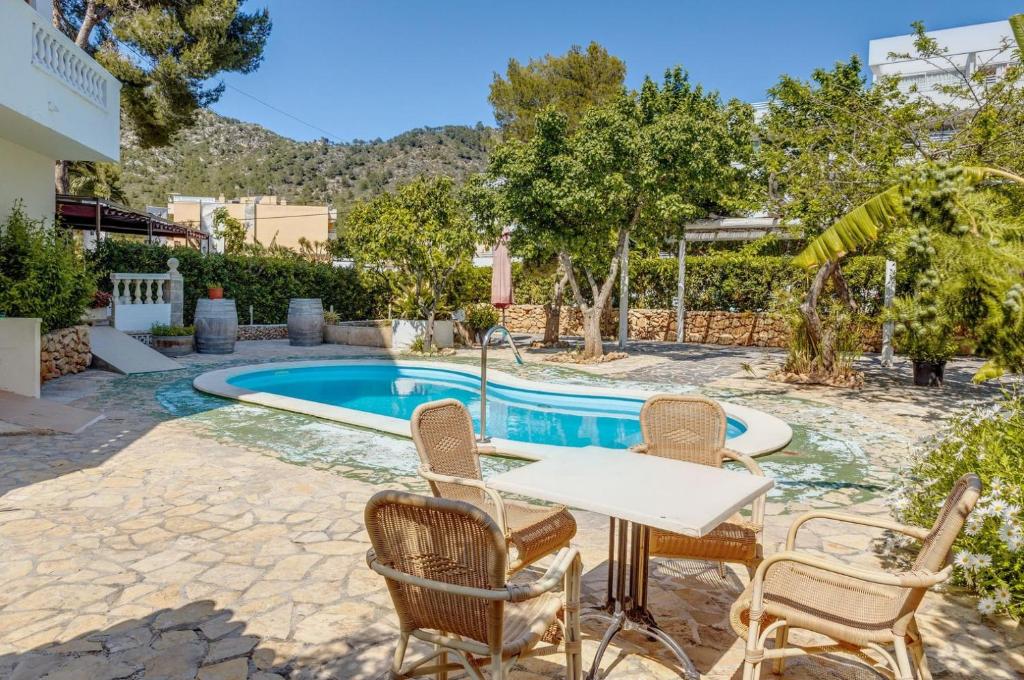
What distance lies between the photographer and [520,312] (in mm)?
24422

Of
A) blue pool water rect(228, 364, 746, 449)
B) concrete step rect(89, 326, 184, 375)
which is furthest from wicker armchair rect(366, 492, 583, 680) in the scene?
concrete step rect(89, 326, 184, 375)

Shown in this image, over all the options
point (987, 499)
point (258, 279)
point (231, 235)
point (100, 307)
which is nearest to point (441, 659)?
A: point (987, 499)

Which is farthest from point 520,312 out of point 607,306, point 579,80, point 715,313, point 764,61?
point 764,61

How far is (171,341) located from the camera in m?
15.7

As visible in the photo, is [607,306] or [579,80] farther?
[579,80]

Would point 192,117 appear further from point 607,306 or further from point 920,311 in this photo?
point 920,311

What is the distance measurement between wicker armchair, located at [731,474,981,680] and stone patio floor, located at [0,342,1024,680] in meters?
0.52

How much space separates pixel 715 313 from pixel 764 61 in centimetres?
953

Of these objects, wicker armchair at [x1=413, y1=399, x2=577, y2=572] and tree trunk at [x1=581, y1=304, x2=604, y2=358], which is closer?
wicker armchair at [x1=413, y1=399, x2=577, y2=572]

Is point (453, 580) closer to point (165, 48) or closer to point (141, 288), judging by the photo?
point (141, 288)

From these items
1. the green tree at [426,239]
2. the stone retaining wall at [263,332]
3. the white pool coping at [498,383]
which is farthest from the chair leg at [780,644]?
the stone retaining wall at [263,332]

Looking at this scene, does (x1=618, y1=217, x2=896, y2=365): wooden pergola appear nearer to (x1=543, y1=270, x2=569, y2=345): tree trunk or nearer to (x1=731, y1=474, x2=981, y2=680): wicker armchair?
(x1=543, y1=270, x2=569, y2=345): tree trunk

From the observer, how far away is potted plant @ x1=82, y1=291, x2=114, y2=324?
15.1m

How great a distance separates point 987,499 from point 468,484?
291cm
